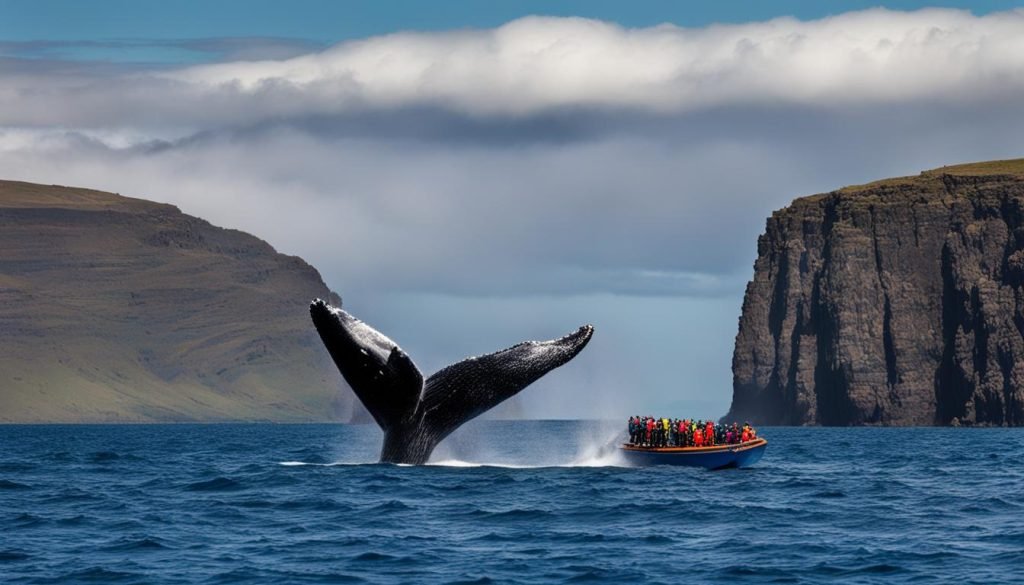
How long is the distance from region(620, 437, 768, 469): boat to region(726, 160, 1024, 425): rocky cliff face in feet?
384

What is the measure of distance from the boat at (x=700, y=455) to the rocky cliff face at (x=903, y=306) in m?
117

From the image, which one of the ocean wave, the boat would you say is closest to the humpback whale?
the ocean wave

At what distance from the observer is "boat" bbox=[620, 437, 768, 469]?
4694 cm

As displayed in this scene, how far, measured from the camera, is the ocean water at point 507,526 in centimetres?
2420

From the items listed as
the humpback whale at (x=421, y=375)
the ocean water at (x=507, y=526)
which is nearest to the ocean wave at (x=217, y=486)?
Answer: the ocean water at (x=507, y=526)

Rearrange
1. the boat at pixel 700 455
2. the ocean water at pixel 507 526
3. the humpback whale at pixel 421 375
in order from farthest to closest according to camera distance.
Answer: the boat at pixel 700 455 < the humpback whale at pixel 421 375 < the ocean water at pixel 507 526

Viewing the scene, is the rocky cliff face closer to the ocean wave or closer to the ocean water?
the ocean water

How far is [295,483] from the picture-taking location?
1569 inches

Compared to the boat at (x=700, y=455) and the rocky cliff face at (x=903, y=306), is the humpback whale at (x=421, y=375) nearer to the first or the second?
the boat at (x=700, y=455)

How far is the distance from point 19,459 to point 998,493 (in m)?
42.6

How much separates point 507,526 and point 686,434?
63.3ft

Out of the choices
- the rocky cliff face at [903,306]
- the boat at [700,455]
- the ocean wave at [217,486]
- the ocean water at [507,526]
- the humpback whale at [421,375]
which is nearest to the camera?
the ocean water at [507,526]

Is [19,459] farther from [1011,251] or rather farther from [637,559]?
[1011,251]

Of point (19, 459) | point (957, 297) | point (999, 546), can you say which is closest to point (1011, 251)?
point (957, 297)
